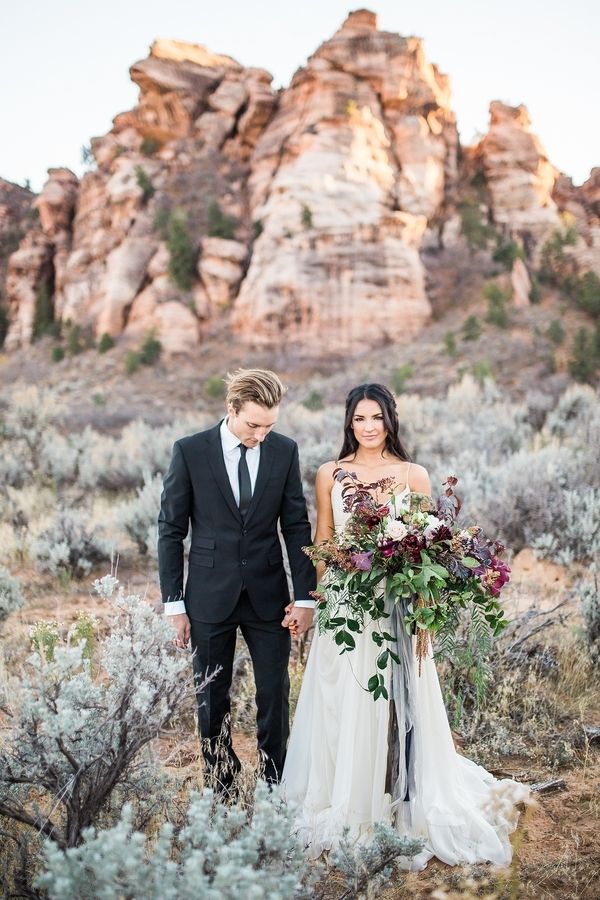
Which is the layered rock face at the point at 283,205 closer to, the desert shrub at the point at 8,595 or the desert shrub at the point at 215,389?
the desert shrub at the point at 215,389

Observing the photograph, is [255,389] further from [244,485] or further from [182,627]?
[182,627]

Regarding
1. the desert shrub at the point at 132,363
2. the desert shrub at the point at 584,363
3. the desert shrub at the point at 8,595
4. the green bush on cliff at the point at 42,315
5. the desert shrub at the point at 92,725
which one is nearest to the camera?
the desert shrub at the point at 92,725

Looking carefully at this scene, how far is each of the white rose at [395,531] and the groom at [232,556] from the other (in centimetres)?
70

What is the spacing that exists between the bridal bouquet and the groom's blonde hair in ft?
1.56

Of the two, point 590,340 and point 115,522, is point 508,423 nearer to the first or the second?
point 115,522

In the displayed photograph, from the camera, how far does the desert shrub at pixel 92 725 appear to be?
2.21 meters

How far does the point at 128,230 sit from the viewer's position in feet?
107

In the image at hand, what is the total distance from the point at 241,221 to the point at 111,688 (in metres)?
31.8

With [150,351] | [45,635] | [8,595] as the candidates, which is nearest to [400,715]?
[45,635]

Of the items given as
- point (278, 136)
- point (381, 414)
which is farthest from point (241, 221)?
point (381, 414)

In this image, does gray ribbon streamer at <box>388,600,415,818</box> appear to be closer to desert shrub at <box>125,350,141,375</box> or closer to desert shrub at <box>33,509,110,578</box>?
desert shrub at <box>33,509,110,578</box>

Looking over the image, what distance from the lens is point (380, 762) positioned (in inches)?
110

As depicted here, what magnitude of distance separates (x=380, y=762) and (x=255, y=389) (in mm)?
1736

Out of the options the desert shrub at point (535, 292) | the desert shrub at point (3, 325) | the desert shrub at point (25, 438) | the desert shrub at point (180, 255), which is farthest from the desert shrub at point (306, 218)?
the desert shrub at point (3, 325)
